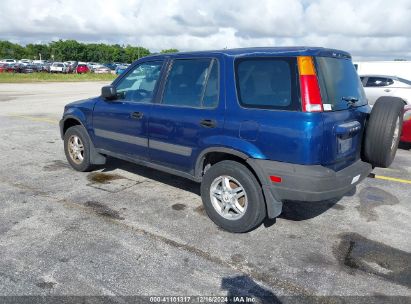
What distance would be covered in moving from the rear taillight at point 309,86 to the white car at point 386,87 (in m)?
10.3

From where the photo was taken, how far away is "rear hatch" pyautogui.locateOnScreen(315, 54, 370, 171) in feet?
10.8

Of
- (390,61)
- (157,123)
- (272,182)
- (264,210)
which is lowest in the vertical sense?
(264,210)

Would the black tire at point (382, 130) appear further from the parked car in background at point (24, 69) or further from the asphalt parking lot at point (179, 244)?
the parked car in background at point (24, 69)

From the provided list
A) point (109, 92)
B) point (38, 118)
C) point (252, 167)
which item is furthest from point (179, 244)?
point (38, 118)

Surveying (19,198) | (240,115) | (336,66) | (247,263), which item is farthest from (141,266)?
(336,66)

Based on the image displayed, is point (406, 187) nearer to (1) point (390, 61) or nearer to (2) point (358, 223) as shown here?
(2) point (358, 223)

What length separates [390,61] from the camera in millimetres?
18562

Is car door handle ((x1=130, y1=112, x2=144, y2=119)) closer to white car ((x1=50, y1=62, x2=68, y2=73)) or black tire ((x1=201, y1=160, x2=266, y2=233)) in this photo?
black tire ((x1=201, y1=160, x2=266, y2=233))

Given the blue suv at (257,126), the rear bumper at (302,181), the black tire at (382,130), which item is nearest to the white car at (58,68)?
the blue suv at (257,126)

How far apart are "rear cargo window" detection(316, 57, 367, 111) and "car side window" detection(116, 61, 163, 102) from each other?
2.00 meters

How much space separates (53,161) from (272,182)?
445cm

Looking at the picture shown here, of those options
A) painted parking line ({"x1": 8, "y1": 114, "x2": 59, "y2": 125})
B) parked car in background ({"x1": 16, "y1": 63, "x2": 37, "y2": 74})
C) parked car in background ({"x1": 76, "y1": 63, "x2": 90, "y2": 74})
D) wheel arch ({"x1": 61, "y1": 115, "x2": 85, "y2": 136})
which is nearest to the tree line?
parked car in background ({"x1": 76, "y1": 63, "x2": 90, "y2": 74})

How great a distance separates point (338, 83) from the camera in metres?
3.56

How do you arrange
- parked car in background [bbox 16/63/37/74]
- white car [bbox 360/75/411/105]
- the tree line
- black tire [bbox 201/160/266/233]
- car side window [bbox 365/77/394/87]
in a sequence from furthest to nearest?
1. the tree line
2. parked car in background [bbox 16/63/37/74]
3. car side window [bbox 365/77/394/87]
4. white car [bbox 360/75/411/105]
5. black tire [bbox 201/160/266/233]
